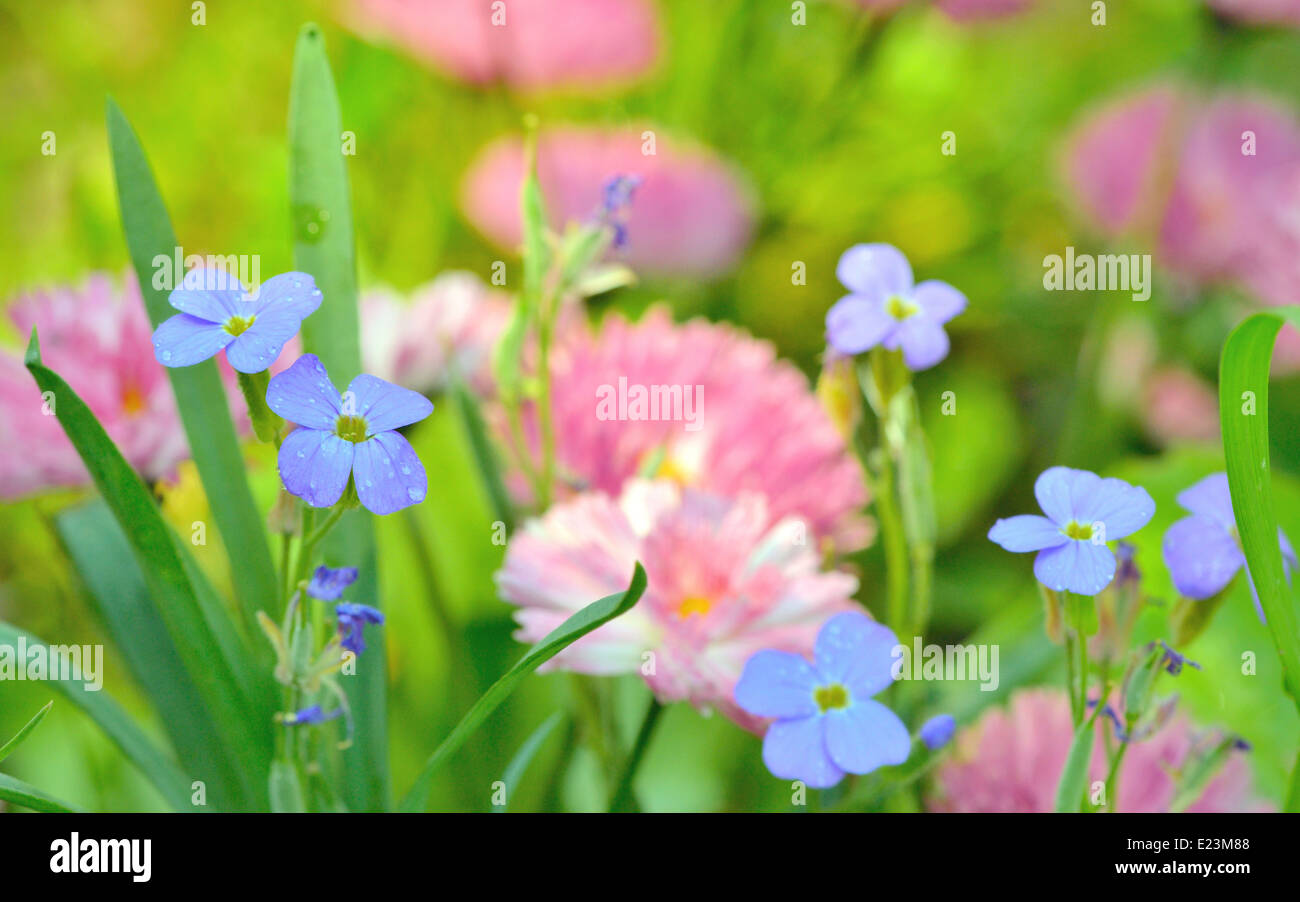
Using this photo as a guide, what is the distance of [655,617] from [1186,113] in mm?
615

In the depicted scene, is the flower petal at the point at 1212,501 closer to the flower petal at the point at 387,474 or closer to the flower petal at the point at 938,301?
the flower petal at the point at 938,301

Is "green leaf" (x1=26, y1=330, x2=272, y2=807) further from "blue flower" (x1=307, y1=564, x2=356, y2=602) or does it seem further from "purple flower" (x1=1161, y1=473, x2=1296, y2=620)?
"purple flower" (x1=1161, y1=473, x2=1296, y2=620)

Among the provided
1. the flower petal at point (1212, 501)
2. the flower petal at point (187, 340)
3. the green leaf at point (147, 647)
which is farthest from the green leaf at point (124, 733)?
the flower petal at point (1212, 501)

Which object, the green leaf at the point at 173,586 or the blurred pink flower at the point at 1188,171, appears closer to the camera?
the green leaf at the point at 173,586

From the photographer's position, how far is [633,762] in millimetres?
344

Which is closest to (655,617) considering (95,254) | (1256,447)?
(1256,447)

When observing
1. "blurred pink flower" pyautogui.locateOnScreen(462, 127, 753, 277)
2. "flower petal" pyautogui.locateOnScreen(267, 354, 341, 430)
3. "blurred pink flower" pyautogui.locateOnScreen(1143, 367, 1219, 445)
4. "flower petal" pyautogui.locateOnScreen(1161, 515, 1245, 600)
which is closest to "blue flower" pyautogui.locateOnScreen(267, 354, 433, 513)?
"flower petal" pyautogui.locateOnScreen(267, 354, 341, 430)

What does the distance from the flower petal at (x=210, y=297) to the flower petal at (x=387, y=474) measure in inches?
2.1

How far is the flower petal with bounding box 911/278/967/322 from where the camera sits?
1.08 feet

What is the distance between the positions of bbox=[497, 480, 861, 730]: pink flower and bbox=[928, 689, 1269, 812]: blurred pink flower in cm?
8

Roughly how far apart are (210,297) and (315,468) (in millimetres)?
61

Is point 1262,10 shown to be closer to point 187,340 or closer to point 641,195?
point 641,195

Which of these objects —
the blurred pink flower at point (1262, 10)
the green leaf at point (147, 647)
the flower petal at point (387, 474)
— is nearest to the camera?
the flower petal at point (387, 474)

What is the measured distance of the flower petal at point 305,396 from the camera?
0.25 meters
